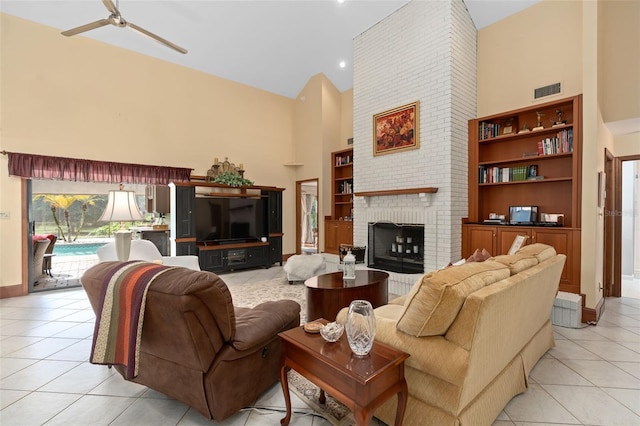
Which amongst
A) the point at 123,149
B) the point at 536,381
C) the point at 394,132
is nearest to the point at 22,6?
the point at 123,149

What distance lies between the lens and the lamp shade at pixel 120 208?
2.74 meters

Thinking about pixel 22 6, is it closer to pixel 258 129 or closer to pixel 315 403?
pixel 258 129

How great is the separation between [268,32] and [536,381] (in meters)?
6.51

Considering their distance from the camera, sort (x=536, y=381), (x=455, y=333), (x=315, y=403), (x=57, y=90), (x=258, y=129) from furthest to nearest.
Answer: (x=258, y=129) → (x=57, y=90) → (x=536, y=381) → (x=315, y=403) → (x=455, y=333)

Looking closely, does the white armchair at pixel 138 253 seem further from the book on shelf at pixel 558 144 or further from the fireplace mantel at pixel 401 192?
the book on shelf at pixel 558 144

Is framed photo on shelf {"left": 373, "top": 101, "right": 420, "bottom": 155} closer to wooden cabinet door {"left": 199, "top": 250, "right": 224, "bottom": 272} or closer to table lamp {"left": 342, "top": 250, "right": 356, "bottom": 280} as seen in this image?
table lamp {"left": 342, "top": 250, "right": 356, "bottom": 280}

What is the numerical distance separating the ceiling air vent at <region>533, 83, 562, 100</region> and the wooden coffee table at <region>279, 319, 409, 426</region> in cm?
458

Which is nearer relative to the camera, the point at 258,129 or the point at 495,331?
the point at 495,331

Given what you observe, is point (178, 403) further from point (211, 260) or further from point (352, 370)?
point (211, 260)

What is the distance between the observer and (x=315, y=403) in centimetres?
199

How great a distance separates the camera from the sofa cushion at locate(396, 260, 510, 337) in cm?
143

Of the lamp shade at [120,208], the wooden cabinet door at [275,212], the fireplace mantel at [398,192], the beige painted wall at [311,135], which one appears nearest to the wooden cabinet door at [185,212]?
the wooden cabinet door at [275,212]

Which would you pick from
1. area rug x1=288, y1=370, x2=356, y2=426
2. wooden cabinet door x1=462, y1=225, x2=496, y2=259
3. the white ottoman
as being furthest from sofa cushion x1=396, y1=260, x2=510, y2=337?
the white ottoman

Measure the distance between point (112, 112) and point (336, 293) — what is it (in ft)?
17.5
